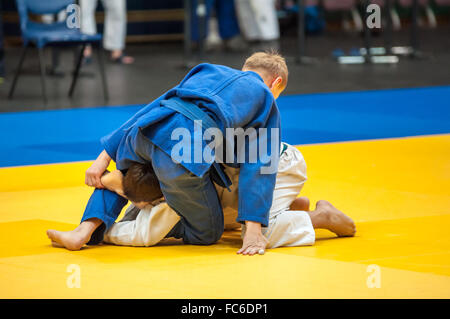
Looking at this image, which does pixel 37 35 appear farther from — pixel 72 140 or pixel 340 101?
pixel 340 101

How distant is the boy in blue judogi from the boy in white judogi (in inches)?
2.2

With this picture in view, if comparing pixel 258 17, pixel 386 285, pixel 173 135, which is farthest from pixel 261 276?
pixel 258 17

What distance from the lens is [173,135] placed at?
2.47 m

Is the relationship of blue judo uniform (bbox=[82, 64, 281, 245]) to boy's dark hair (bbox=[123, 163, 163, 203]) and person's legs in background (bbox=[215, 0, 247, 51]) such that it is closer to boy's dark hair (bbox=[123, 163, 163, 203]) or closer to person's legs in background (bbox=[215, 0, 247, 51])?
boy's dark hair (bbox=[123, 163, 163, 203])

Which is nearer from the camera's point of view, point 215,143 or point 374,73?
point 215,143

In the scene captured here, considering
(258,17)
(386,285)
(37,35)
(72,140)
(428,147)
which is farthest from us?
(258,17)

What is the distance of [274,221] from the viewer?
263cm

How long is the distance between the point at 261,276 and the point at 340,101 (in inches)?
163

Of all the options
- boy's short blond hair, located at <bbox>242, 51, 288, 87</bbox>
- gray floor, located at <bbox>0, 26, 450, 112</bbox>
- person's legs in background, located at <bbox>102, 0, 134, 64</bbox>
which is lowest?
gray floor, located at <bbox>0, 26, 450, 112</bbox>

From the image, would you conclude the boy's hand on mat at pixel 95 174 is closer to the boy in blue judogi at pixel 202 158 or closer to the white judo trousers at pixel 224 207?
the boy in blue judogi at pixel 202 158

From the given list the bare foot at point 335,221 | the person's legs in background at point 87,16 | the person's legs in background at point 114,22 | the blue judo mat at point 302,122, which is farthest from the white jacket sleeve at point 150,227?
the person's legs in background at point 114,22

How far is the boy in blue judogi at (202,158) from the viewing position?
2482mm

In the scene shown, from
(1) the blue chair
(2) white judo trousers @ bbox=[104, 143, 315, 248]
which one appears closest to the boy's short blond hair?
(2) white judo trousers @ bbox=[104, 143, 315, 248]

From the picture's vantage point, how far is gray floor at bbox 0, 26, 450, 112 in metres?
6.27
